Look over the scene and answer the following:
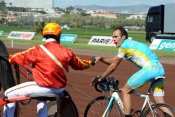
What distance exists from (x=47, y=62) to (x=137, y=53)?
2099 millimetres

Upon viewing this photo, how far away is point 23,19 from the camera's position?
121 m

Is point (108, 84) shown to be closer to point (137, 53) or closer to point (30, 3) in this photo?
point (137, 53)

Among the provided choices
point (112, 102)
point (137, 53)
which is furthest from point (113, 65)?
point (112, 102)

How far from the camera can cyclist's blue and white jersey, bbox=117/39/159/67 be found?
29.7ft

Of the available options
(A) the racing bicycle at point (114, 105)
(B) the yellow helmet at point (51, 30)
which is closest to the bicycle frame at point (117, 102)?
(A) the racing bicycle at point (114, 105)

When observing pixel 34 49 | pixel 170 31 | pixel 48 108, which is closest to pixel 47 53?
pixel 34 49

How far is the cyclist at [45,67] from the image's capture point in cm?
739

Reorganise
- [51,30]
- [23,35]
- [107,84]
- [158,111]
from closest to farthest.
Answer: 1. [51,30]
2. [158,111]
3. [107,84]
4. [23,35]

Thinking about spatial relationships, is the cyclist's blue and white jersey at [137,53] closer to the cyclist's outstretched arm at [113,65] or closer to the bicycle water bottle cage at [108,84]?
the cyclist's outstretched arm at [113,65]

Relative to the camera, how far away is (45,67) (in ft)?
24.3

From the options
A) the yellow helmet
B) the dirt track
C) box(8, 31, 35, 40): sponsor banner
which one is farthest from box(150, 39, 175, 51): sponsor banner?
the yellow helmet

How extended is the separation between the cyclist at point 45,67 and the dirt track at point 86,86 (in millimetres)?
3812

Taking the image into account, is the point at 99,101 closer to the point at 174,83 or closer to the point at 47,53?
the point at 47,53

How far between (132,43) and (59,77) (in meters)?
2.08
